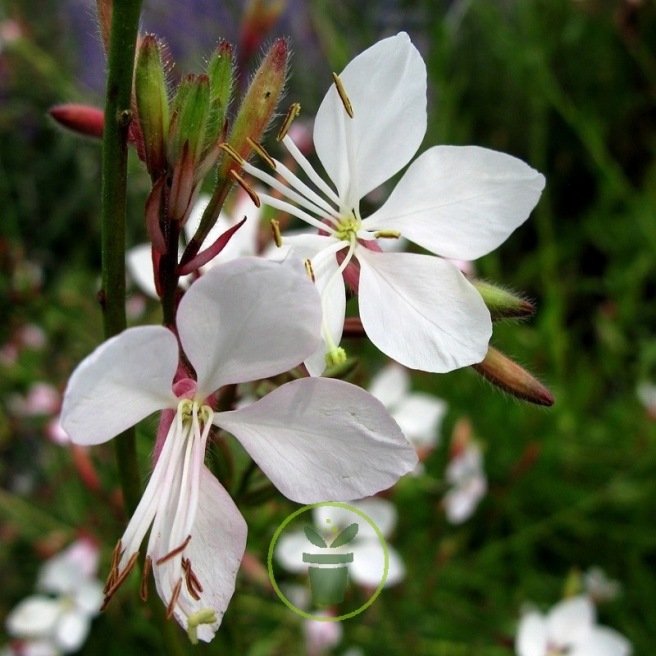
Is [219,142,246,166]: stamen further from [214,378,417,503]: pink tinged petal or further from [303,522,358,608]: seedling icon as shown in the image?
[303,522,358,608]: seedling icon

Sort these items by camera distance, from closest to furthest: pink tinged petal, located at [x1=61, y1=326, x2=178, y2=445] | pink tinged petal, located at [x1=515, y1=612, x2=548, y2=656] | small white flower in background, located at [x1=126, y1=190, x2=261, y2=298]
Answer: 1. pink tinged petal, located at [x1=61, y1=326, x2=178, y2=445]
2. small white flower in background, located at [x1=126, y1=190, x2=261, y2=298]
3. pink tinged petal, located at [x1=515, y1=612, x2=548, y2=656]

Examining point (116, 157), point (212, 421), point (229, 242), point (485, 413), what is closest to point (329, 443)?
point (212, 421)

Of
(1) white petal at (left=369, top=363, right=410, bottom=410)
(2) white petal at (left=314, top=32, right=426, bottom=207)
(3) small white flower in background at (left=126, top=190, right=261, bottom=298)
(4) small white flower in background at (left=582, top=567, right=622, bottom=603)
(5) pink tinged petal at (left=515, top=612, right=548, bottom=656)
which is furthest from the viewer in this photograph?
(4) small white flower in background at (left=582, top=567, right=622, bottom=603)

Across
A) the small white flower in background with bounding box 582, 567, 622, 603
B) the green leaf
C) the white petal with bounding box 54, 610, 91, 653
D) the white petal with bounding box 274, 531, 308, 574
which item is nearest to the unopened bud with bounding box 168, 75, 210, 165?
the green leaf

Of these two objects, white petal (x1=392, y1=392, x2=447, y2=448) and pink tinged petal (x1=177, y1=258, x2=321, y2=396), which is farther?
white petal (x1=392, y1=392, x2=447, y2=448)

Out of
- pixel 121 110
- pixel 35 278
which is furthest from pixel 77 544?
pixel 121 110

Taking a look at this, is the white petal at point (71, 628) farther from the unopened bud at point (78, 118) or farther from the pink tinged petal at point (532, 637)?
the unopened bud at point (78, 118)

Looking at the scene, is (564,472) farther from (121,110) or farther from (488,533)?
(121,110)
